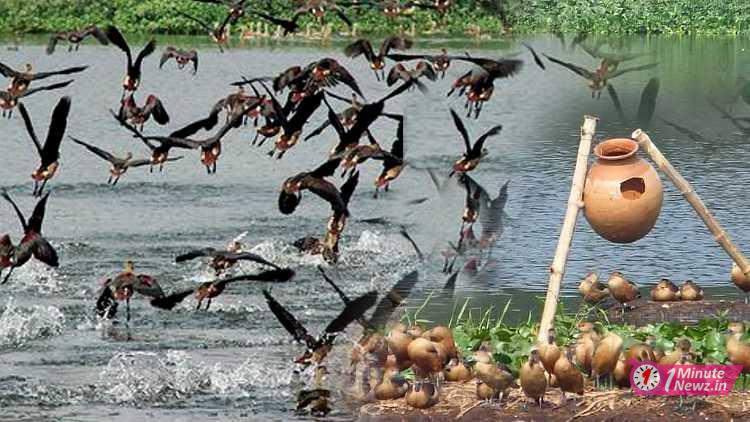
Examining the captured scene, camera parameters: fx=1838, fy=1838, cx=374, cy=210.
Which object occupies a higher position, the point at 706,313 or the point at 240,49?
the point at 706,313

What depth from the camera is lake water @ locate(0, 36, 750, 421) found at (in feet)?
24.7

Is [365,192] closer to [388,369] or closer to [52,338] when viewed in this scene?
[52,338]

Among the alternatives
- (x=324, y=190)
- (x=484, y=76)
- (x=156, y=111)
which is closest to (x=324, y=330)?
(x=324, y=190)

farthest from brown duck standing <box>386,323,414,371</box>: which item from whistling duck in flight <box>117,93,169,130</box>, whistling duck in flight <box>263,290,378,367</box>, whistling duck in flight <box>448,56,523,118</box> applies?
whistling duck in flight <box>117,93,169,130</box>

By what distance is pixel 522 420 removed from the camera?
6.37 meters

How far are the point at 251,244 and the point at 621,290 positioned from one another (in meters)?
3.59

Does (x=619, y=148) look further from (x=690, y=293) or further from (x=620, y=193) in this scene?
(x=690, y=293)

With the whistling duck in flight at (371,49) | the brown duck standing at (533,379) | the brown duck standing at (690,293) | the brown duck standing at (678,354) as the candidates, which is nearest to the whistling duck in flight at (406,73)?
the whistling duck in flight at (371,49)

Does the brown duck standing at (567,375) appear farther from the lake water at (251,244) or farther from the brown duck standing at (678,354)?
the lake water at (251,244)

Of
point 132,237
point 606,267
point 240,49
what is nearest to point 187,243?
point 132,237

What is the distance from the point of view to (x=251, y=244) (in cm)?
1093

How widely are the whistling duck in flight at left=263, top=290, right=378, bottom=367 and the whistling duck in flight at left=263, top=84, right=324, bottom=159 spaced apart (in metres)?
1.46

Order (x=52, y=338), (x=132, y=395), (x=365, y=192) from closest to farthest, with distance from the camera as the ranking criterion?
(x=132, y=395)
(x=52, y=338)
(x=365, y=192)

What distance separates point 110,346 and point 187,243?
2.80 meters
